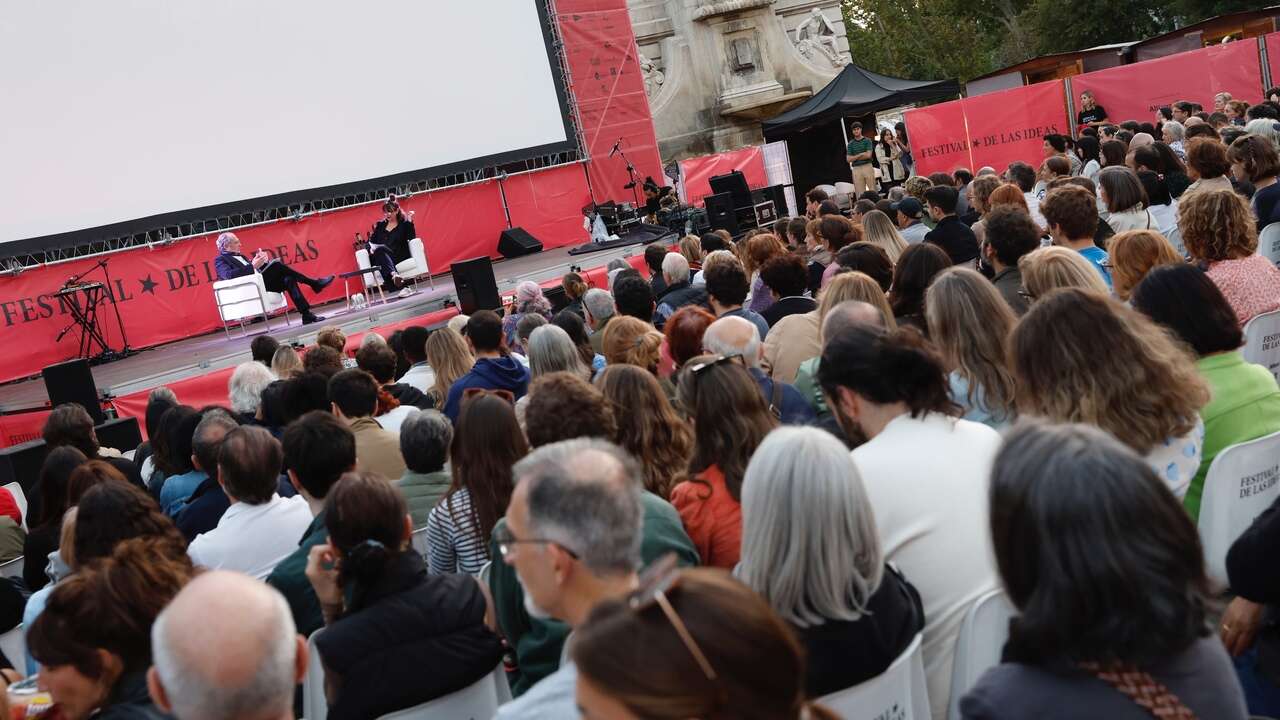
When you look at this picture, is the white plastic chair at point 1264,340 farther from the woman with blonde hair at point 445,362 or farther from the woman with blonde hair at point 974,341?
the woman with blonde hair at point 445,362

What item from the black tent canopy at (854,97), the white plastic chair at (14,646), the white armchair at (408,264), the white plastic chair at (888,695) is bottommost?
the white plastic chair at (888,695)

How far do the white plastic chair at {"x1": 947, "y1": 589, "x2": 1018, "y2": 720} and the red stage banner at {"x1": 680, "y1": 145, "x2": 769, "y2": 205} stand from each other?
1628cm

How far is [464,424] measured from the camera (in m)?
3.38

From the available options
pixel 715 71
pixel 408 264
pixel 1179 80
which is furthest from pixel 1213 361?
pixel 715 71

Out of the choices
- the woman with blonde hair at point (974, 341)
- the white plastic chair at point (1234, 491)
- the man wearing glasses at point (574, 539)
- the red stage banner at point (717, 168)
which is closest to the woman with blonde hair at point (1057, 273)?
the woman with blonde hair at point (974, 341)

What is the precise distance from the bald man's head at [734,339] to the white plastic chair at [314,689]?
5.97ft

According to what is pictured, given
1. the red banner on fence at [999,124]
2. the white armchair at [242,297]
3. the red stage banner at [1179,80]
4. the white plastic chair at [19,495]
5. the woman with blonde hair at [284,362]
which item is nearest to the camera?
the woman with blonde hair at [284,362]

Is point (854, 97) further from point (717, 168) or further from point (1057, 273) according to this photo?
point (1057, 273)

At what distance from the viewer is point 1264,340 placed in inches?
162

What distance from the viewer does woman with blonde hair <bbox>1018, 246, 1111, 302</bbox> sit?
3996 mm

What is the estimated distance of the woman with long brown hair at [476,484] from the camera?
10.9 ft

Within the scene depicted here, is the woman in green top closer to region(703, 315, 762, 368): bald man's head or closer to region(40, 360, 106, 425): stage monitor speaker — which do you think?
region(703, 315, 762, 368): bald man's head

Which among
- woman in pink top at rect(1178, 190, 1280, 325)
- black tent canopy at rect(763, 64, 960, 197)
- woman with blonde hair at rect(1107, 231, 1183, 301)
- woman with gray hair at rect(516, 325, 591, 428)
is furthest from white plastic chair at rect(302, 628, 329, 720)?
black tent canopy at rect(763, 64, 960, 197)

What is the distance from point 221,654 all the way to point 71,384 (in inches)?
305
